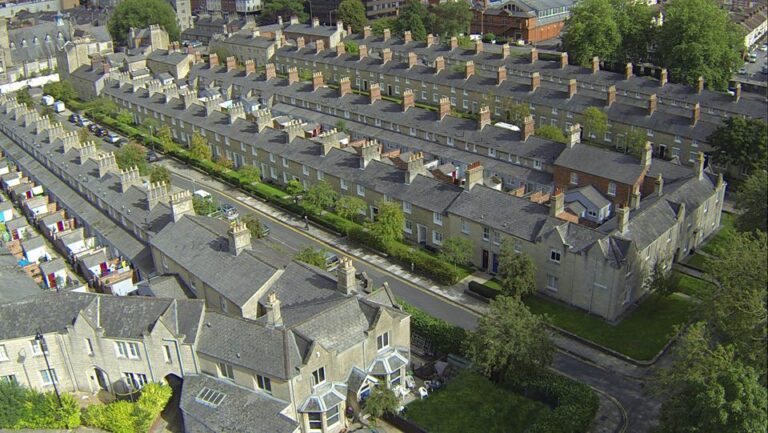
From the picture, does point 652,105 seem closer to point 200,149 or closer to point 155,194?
point 200,149

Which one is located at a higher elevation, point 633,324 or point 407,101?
point 407,101

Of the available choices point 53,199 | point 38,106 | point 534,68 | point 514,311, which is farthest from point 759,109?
point 38,106

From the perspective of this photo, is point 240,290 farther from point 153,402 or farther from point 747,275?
point 747,275

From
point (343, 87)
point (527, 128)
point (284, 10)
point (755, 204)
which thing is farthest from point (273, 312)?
point (284, 10)

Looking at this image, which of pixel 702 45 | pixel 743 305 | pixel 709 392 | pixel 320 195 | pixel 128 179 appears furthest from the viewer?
pixel 702 45

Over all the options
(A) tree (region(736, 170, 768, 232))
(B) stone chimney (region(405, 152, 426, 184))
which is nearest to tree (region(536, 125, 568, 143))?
(B) stone chimney (region(405, 152, 426, 184))

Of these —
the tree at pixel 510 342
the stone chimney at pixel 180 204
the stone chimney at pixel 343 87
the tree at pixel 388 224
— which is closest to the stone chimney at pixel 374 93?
the stone chimney at pixel 343 87

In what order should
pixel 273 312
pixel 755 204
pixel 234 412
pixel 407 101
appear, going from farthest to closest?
pixel 407 101
pixel 755 204
pixel 273 312
pixel 234 412

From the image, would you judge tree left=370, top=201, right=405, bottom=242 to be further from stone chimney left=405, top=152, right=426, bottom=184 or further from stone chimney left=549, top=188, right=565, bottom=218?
stone chimney left=549, top=188, right=565, bottom=218
